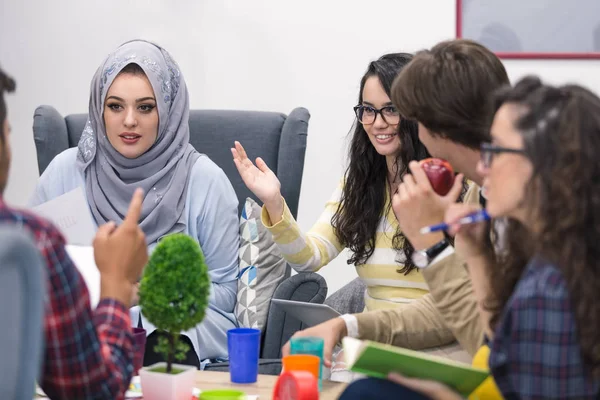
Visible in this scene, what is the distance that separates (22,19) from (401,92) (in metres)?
2.37

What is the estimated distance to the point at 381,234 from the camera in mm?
2354

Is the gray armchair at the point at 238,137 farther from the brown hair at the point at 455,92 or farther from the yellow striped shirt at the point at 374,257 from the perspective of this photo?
the brown hair at the point at 455,92

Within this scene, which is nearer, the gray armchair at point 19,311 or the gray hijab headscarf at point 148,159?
the gray armchair at point 19,311

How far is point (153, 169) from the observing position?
2.60 metres

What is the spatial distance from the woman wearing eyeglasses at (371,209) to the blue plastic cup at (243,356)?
52 cm

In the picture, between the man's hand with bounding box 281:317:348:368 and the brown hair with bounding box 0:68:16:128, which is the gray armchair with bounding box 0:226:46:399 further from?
the man's hand with bounding box 281:317:348:368

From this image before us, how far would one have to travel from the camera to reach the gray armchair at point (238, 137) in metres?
2.75

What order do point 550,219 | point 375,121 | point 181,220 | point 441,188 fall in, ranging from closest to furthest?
point 550,219 → point 441,188 → point 375,121 → point 181,220

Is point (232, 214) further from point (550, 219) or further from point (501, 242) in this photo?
point (550, 219)

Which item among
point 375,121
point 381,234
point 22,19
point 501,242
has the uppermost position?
point 22,19

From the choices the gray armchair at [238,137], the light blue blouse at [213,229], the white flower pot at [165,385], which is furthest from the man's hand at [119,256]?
the gray armchair at [238,137]

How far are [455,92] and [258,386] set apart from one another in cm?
73

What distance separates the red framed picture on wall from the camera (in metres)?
3.16

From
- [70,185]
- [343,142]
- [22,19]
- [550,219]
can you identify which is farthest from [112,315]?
[22,19]
